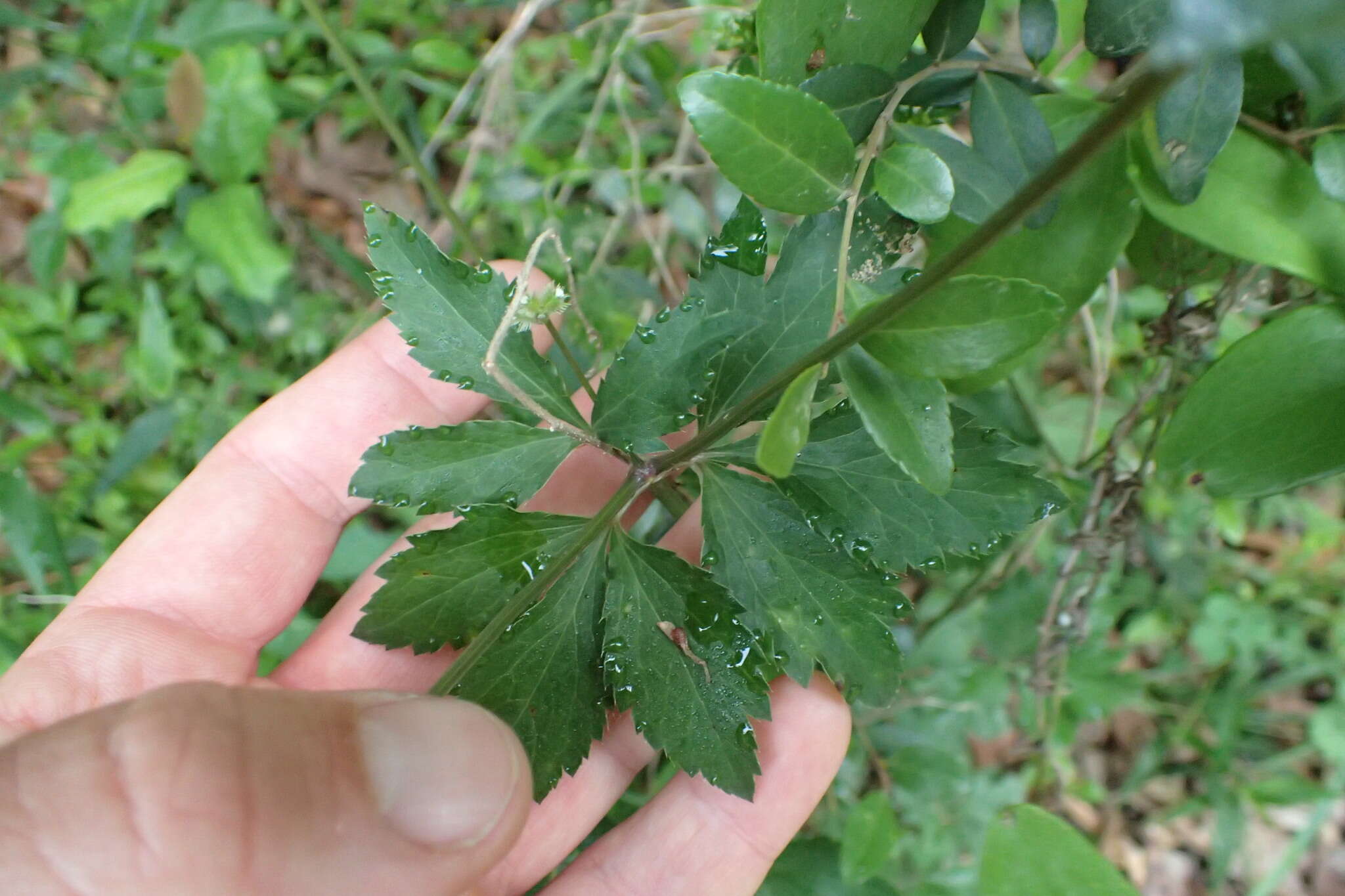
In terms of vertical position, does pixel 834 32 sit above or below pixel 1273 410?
above

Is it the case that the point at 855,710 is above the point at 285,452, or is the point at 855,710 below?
below

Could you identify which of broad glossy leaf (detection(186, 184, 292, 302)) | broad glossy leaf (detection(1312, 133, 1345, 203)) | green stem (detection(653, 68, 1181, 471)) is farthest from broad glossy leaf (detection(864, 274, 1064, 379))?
broad glossy leaf (detection(186, 184, 292, 302))

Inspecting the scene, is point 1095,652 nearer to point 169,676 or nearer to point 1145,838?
point 1145,838

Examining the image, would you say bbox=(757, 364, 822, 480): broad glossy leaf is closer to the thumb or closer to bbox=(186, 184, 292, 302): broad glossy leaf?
the thumb

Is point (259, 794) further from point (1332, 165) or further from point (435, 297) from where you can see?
point (1332, 165)

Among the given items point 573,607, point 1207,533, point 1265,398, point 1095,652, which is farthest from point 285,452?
point 1207,533

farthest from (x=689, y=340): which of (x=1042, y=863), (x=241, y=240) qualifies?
(x=241, y=240)

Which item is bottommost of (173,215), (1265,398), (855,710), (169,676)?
(855,710)
